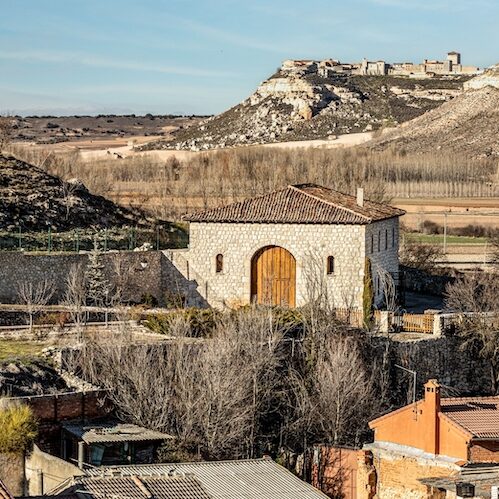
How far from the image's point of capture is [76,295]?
34.8m

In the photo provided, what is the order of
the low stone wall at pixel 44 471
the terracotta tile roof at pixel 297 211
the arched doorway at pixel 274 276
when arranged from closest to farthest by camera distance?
the low stone wall at pixel 44 471 → the terracotta tile roof at pixel 297 211 → the arched doorway at pixel 274 276

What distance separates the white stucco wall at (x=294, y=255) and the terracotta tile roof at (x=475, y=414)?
8074 mm

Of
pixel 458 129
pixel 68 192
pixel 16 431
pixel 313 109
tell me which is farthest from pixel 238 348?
pixel 313 109

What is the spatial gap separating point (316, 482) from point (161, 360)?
4.14 meters

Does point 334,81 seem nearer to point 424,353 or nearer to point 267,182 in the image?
point 267,182

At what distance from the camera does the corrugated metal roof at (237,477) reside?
24.5 meters

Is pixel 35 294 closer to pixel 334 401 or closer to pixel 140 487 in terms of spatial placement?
pixel 334 401

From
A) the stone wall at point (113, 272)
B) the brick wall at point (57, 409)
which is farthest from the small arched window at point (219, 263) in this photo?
the brick wall at point (57, 409)

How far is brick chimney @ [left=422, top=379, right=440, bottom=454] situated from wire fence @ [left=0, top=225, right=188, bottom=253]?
13999 mm

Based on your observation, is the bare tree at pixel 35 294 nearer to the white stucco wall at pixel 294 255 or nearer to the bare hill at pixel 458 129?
the white stucco wall at pixel 294 255

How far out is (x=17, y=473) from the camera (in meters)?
27.2

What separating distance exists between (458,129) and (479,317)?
3321 inches

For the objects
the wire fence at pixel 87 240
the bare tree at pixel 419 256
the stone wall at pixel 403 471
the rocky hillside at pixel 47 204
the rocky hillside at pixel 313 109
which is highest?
the rocky hillside at pixel 313 109

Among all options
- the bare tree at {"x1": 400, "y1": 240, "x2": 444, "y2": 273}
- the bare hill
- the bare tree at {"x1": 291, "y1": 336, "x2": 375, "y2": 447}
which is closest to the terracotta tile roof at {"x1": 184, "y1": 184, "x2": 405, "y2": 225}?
the bare tree at {"x1": 291, "y1": 336, "x2": 375, "y2": 447}
